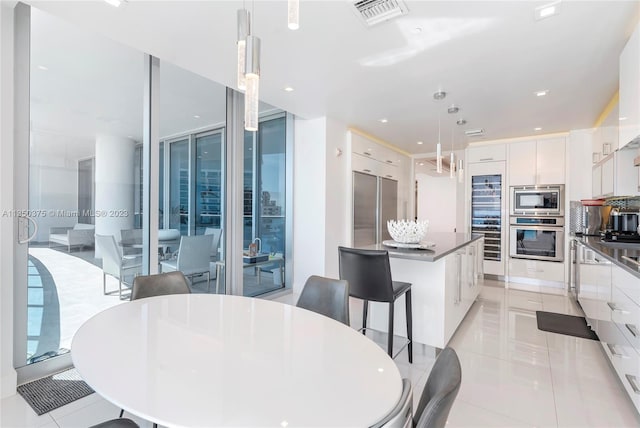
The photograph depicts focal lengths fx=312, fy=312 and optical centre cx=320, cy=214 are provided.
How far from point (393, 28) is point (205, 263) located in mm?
2904

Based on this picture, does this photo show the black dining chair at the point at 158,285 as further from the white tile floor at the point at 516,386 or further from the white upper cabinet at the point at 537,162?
the white upper cabinet at the point at 537,162

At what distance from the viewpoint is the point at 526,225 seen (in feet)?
16.5

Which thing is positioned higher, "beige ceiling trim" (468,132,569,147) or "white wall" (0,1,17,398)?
"beige ceiling trim" (468,132,569,147)

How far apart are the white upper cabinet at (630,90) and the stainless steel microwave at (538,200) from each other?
2.58 meters

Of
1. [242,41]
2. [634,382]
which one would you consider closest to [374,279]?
[634,382]

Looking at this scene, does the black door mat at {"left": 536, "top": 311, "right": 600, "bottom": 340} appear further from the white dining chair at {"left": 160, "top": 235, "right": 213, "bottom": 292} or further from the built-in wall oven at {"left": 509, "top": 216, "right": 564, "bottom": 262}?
the white dining chair at {"left": 160, "top": 235, "right": 213, "bottom": 292}

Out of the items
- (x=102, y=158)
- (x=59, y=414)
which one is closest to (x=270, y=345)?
(x=59, y=414)

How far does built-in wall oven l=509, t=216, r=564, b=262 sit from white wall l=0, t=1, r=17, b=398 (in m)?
6.06

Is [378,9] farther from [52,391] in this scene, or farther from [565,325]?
[565,325]

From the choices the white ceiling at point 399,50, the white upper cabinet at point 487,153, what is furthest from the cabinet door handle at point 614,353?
the white upper cabinet at point 487,153

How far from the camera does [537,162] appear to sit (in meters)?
5.02

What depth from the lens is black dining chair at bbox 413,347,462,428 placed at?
76 centimetres

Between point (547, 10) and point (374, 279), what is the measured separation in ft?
6.79

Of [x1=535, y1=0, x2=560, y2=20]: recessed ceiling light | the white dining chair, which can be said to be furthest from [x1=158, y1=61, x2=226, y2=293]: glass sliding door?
[x1=535, y1=0, x2=560, y2=20]: recessed ceiling light
